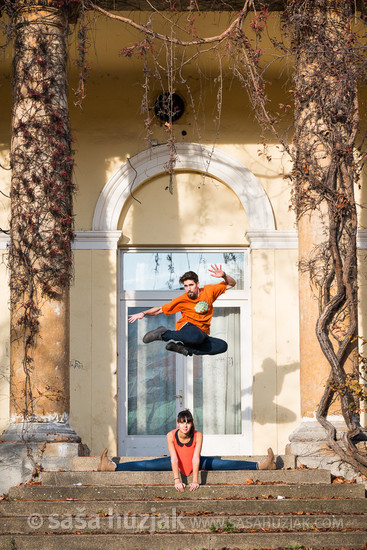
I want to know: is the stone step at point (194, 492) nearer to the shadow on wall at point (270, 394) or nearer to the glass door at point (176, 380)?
the shadow on wall at point (270, 394)

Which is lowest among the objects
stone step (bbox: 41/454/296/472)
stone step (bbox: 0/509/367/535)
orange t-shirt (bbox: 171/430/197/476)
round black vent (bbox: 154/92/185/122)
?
stone step (bbox: 0/509/367/535)

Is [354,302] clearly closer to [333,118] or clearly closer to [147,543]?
[333,118]

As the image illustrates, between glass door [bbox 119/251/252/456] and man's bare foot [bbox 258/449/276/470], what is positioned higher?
glass door [bbox 119/251/252/456]

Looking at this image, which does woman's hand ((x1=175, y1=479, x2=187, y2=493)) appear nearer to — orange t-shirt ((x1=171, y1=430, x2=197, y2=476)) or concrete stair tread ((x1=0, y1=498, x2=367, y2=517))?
concrete stair tread ((x1=0, y1=498, x2=367, y2=517))

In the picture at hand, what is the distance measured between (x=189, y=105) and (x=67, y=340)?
4.88 metres

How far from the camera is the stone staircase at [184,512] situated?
7.39m

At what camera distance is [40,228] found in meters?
Result: 9.77

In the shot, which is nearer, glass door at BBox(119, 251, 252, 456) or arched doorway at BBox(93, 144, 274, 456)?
glass door at BBox(119, 251, 252, 456)

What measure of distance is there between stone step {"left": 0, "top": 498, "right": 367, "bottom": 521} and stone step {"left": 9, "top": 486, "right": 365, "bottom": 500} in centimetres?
20

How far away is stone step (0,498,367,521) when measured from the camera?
26.1ft

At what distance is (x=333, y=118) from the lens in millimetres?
9914

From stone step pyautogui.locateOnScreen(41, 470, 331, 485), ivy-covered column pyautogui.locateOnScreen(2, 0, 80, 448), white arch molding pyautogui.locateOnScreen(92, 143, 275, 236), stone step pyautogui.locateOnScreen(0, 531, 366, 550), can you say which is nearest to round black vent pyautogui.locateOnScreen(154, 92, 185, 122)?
white arch molding pyautogui.locateOnScreen(92, 143, 275, 236)

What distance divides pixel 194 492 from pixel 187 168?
588 centimetres

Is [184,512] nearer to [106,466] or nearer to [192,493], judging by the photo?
[192,493]
